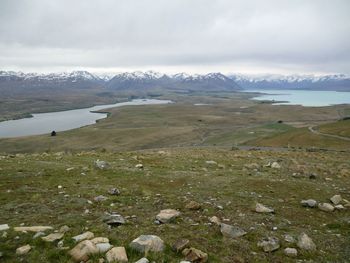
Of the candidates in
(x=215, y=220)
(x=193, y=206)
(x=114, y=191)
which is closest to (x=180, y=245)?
(x=215, y=220)

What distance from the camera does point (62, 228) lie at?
11523 millimetres

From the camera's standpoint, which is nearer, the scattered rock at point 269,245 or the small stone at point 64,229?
the scattered rock at point 269,245

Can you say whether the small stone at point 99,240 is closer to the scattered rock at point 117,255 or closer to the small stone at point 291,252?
the scattered rock at point 117,255

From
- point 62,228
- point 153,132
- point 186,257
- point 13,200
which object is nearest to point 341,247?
point 186,257

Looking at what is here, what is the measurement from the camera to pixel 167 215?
1283cm

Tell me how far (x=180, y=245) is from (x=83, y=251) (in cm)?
271

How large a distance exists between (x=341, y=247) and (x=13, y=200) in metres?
13.1

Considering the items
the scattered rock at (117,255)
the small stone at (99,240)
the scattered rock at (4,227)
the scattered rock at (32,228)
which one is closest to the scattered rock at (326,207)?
the scattered rock at (117,255)

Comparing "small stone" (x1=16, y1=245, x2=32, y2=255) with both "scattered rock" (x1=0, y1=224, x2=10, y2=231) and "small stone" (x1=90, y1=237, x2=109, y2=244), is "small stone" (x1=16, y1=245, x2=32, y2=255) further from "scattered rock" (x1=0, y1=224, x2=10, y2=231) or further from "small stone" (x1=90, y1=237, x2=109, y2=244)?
"scattered rock" (x1=0, y1=224, x2=10, y2=231)

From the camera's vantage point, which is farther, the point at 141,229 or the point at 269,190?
the point at 269,190

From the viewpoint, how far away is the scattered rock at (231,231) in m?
11.5

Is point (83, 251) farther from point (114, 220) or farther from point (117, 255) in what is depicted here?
point (114, 220)

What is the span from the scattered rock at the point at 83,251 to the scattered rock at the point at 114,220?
85.8 inches

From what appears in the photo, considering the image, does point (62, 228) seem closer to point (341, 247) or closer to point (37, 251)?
point (37, 251)
